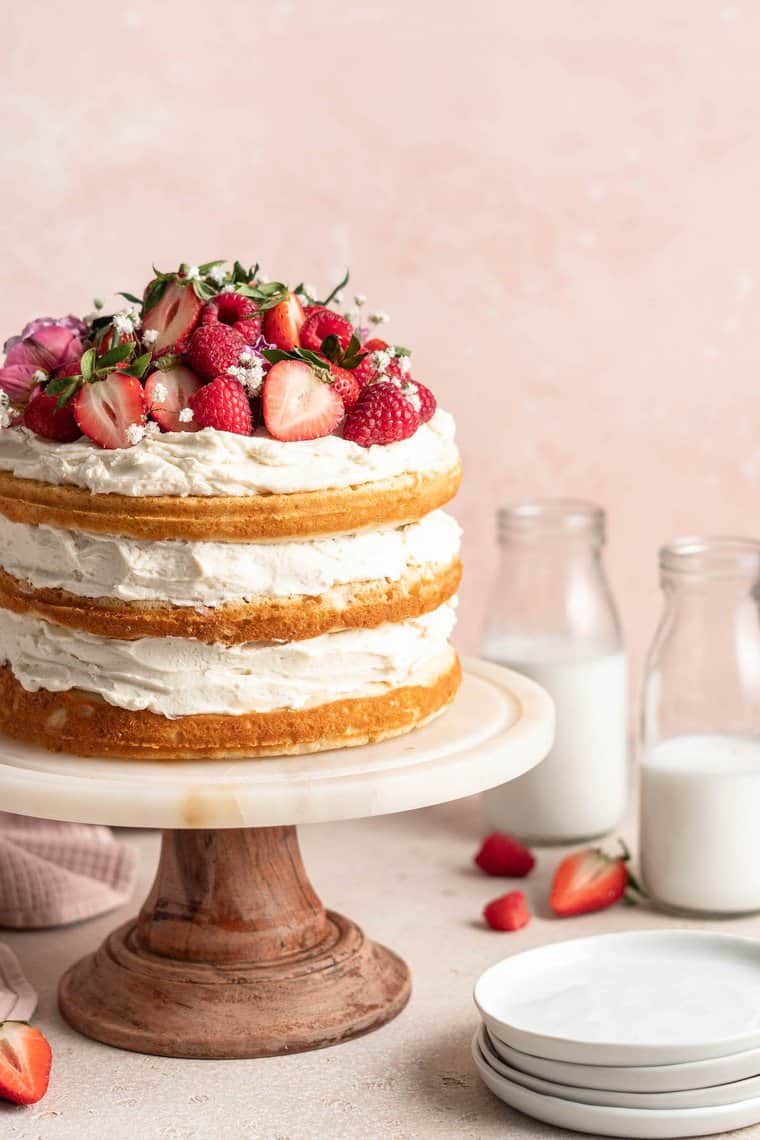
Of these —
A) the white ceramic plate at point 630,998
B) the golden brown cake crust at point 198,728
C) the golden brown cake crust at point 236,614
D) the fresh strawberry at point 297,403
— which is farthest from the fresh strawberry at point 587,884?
the fresh strawberry at point 297,403

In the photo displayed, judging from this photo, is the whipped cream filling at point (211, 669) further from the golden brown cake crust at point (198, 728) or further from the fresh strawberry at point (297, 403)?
the fresh strawberry at point (297, 403)

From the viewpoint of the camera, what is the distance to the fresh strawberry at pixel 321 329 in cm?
212

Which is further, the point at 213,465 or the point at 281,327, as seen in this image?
the point at 281,327

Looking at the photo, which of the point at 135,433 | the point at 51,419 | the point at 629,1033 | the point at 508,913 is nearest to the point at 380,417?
the point at 135,433

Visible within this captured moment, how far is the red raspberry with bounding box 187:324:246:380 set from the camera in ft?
6.54

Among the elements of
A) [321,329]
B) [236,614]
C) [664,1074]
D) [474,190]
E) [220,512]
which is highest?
[474,190]

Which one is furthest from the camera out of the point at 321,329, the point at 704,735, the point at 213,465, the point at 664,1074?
the point at 704,735

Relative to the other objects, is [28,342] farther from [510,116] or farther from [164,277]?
[510,116]

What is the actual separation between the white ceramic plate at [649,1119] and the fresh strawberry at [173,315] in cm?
100

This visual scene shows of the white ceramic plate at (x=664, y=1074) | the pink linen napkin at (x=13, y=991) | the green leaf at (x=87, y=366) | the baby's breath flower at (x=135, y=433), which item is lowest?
the pink linen napkin at (x=13, y=991)

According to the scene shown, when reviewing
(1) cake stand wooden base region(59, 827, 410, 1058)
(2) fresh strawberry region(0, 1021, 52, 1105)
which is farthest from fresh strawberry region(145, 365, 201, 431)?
(2) fresh strawberry region(0, 1021, 52, 1105)

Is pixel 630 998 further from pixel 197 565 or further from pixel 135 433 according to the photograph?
pixel 135 433

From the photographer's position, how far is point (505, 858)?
2.78 metres

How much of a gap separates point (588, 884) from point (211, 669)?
0.91 meters
